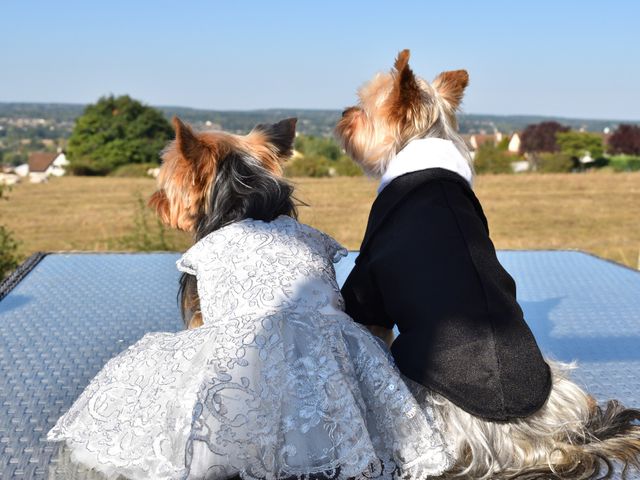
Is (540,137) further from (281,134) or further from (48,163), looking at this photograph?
(281,134)

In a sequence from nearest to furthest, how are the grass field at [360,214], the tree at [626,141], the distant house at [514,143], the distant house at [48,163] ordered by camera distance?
the grass field at [360,214] < the distant house at [48,163] < the distant house at [514,143] < the tree at [626,141]

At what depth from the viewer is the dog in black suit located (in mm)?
2096

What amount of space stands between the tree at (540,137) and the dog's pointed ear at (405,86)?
124ft

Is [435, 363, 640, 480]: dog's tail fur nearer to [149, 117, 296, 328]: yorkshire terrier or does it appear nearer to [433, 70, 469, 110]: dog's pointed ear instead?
[149, 117, 296, 328]: yorkshire terrier

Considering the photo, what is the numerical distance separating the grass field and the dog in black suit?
17.4ft

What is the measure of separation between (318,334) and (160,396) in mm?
466

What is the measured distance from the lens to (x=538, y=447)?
7.04 feet

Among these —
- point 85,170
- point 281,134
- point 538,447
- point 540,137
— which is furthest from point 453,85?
point 540,137

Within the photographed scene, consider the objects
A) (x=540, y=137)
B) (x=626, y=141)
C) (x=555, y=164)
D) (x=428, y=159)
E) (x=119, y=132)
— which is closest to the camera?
(x=428, y=159)

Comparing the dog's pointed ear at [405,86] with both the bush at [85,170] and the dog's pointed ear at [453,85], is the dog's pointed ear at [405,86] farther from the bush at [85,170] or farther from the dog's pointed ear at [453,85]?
the bush at [85,170]

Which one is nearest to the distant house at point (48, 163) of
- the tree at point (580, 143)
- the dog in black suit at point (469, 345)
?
the tree at point (580, 143)

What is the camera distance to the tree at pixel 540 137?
40.3 m

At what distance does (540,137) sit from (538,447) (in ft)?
138

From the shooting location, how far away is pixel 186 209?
268 centimetres
